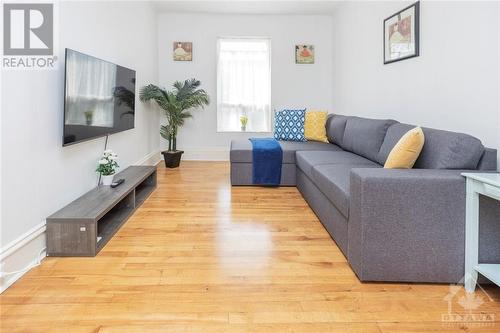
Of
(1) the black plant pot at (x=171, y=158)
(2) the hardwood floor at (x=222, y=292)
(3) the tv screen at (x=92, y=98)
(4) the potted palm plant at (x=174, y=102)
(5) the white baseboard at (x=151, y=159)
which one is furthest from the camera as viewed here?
(1) the black plant pot at (x=171, y=158)

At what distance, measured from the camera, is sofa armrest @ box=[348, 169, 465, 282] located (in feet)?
6.04

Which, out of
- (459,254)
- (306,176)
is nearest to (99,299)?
(459,254)

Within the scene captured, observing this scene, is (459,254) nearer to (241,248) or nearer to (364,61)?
(241,248)

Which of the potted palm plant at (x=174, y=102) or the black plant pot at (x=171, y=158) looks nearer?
the potted palm plant at (x=174, y=102)

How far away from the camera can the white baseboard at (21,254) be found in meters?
1.87

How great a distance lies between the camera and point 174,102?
224 inches

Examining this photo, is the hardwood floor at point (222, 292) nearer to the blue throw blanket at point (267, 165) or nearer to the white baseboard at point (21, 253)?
the white baseboard at point (21, 253)

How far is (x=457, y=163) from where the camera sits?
2078 millimetres

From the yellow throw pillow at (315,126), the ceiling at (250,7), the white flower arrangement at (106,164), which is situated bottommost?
the white flower arrangement at (106,164)

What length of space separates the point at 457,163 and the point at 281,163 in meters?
2.37

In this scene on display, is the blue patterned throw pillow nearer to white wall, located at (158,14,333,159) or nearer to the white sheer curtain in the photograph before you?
white wall, located at (158,14,333,159)

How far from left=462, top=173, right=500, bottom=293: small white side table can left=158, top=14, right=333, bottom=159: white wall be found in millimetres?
4941

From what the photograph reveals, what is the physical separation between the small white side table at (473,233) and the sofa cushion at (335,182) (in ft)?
1.99
